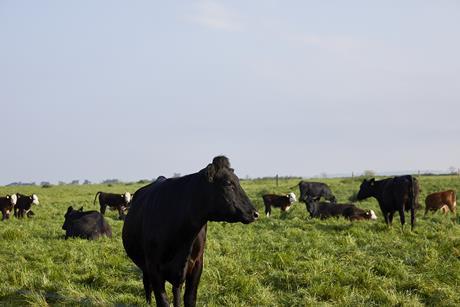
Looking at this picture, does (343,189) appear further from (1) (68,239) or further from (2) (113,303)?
(2) (113,303)

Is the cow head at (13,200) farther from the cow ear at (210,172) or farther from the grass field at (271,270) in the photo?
the cow ear at (210,172)

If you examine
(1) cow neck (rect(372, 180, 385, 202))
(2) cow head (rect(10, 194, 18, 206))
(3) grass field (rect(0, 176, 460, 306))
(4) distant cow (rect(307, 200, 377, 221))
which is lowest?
(3) grass field (rect(0, 176, 460, 306))

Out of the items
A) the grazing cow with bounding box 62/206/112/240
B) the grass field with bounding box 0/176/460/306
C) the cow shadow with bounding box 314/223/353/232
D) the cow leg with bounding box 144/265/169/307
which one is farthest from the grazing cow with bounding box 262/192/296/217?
the cow leg with bounding box 144/265/169/307

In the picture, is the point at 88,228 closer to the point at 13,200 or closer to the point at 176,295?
the point at 176,295

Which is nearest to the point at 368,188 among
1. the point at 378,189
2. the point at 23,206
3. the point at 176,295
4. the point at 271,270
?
the point at 378,189

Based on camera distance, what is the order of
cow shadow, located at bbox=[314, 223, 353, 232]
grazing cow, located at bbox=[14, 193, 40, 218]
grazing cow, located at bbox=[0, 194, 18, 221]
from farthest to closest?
grazing cow, located at bbox=[14, 193, 40, 218]
grazing cow, located at bbox=[0, 194, 18, 221]
cow shadow, located at bbox=[314, 223, 353, 232]

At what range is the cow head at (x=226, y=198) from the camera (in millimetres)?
5195

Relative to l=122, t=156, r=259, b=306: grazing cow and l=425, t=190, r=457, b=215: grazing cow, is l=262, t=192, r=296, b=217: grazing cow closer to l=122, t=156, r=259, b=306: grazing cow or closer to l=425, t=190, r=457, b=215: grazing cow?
l=425, t=190, r=457, b=215: grazing cow

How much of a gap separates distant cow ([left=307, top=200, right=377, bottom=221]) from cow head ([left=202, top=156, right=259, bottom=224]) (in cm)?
1211

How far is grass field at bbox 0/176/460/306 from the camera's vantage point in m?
7.16

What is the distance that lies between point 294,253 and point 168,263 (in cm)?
471

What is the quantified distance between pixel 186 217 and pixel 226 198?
20.3 inches

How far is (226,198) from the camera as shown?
5.23 meters

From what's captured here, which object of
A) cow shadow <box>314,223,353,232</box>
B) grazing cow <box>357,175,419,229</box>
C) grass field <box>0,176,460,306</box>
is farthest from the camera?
grazing cow <box>357,175,419,229</box>
